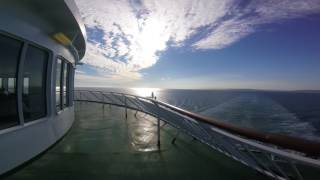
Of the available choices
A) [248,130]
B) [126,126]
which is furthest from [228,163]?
[126,126]

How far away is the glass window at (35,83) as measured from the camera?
Result: 182 inches

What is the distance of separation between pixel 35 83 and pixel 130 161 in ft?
7.76

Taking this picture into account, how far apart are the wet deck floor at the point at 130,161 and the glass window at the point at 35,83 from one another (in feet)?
2.73

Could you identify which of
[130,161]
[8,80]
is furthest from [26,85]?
[130,161]

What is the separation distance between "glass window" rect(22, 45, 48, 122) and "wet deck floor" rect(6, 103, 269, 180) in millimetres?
832

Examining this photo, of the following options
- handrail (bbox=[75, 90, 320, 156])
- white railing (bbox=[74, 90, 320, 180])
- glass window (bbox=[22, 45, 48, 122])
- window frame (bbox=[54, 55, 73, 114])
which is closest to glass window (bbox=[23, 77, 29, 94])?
glass window (bbox=[22, 45, 48, 122])

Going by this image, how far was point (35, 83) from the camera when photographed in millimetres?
5074

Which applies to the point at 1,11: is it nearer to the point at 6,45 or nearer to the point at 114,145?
the point at 6,45

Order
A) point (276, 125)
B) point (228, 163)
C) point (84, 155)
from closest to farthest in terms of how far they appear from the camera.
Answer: point (228, 163), point (84, 155), point (276, 125)

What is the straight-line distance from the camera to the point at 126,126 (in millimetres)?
8188

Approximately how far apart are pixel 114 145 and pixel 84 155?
91 centimetres

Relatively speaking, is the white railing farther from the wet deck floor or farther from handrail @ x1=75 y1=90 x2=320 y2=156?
the wet deck floor

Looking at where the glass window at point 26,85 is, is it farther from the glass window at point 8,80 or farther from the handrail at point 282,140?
the handrail at point 282,140

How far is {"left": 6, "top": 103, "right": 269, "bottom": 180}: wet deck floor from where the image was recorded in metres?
3.89
